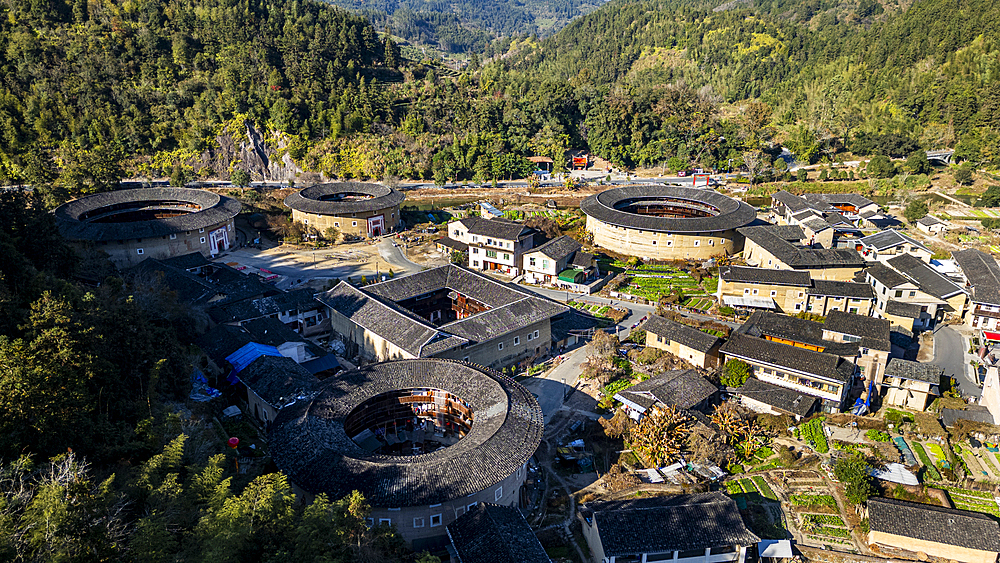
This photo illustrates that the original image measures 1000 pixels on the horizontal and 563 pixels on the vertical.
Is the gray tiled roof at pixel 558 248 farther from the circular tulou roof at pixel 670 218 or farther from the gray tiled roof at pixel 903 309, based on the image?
the gray tiled roof at pixel 903 309

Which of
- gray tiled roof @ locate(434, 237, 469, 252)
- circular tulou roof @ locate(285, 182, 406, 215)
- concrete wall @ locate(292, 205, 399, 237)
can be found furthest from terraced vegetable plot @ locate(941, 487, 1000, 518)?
concrete wall @ locate(292, 205, 399, 237)

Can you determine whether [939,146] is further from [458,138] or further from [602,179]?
[458,138]

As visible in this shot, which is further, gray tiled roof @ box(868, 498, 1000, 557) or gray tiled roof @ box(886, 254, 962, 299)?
gray tiled roof @ box(886, 254, 962, 299)

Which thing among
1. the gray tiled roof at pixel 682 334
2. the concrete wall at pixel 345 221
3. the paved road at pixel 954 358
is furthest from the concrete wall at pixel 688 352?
the concrete wall at pixel 345 221

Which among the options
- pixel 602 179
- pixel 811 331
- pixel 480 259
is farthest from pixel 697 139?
pixel 811 331

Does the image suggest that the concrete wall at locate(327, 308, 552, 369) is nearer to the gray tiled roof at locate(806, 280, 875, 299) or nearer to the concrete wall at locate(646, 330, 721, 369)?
the concrete wall at locate(646, 330, 721, 369)

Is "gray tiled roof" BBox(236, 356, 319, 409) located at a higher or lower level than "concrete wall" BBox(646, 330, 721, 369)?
higher

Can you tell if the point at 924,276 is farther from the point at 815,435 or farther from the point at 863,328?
the point at 815,435
